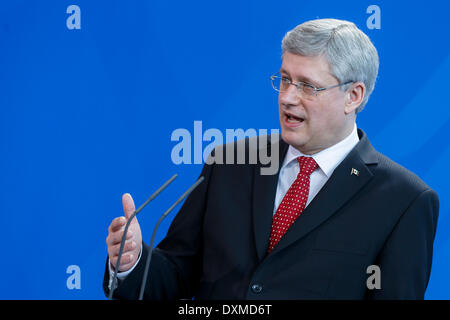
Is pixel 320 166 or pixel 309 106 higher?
pixel 309 106

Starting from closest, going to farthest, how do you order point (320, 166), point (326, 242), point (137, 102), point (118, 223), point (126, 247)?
point (118, 223) < point (126, 247) < point (326, 242) < point (320, 166) < point (137, 102)

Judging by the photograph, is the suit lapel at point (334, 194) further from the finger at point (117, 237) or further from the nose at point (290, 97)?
the finger at point (117, 237)

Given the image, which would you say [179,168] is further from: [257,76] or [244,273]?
[244,273]

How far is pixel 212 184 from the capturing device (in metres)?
1.78

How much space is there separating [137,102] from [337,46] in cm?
110

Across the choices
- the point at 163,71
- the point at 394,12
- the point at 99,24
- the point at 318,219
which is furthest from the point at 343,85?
the point at 99,24

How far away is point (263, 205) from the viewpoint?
1.69 meters

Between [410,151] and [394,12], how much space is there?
0.51 meters

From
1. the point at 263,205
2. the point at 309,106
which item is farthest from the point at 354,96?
the point at 263,205

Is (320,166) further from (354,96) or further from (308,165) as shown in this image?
(354,96)

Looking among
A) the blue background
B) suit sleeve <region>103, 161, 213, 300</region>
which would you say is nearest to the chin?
suit sleeve <region>103, 161, 213, 300</region>

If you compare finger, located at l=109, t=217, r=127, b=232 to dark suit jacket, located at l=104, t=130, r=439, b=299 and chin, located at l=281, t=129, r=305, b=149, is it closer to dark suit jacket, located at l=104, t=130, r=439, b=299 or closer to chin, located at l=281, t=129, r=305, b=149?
dark suit jacket, located at l=104, t=130, r=439, b=299

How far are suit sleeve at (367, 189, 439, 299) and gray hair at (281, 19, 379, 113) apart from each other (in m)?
0.36

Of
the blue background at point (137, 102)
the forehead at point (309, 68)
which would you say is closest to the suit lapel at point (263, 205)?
the forehead at point (309, 68)
